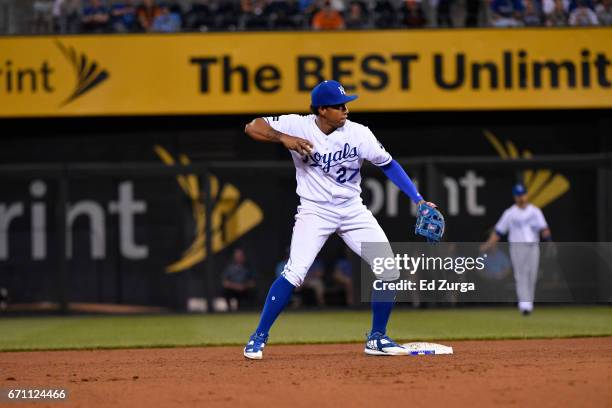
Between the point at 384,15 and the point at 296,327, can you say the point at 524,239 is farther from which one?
the point at 384,15

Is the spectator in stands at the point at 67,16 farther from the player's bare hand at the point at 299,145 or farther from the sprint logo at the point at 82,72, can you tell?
the player's bare hand at the point at 299,145

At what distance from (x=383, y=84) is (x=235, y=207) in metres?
2.96

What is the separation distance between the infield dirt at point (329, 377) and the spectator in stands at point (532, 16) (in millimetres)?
8301

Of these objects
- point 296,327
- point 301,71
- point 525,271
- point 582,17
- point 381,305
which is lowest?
point 296,327

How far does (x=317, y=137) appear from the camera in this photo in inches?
293

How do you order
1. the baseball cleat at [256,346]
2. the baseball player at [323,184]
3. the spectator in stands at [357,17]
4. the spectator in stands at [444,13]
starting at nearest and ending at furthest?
the baseball player at [323,184] < the baseball cleat at [256,346] < the spectator in stands at [357,17] < the spectator in stands at [444,13]

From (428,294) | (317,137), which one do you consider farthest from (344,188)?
(428,294)

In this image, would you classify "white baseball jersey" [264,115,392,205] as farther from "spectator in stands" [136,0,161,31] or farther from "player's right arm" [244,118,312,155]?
"spectator in stands" [136,0,161,31]

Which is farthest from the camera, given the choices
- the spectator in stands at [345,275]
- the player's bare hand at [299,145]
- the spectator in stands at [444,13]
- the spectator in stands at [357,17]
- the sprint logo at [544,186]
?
the spectator in stands at [444,13]

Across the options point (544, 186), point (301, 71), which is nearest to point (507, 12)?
point (544, 186)

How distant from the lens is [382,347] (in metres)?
7.70

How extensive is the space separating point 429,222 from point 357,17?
9142 mm

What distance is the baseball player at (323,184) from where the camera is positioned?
7422 mm

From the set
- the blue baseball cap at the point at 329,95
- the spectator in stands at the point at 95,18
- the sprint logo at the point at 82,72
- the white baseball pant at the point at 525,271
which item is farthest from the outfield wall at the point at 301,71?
the blue baseball cap at the point at 329,95
